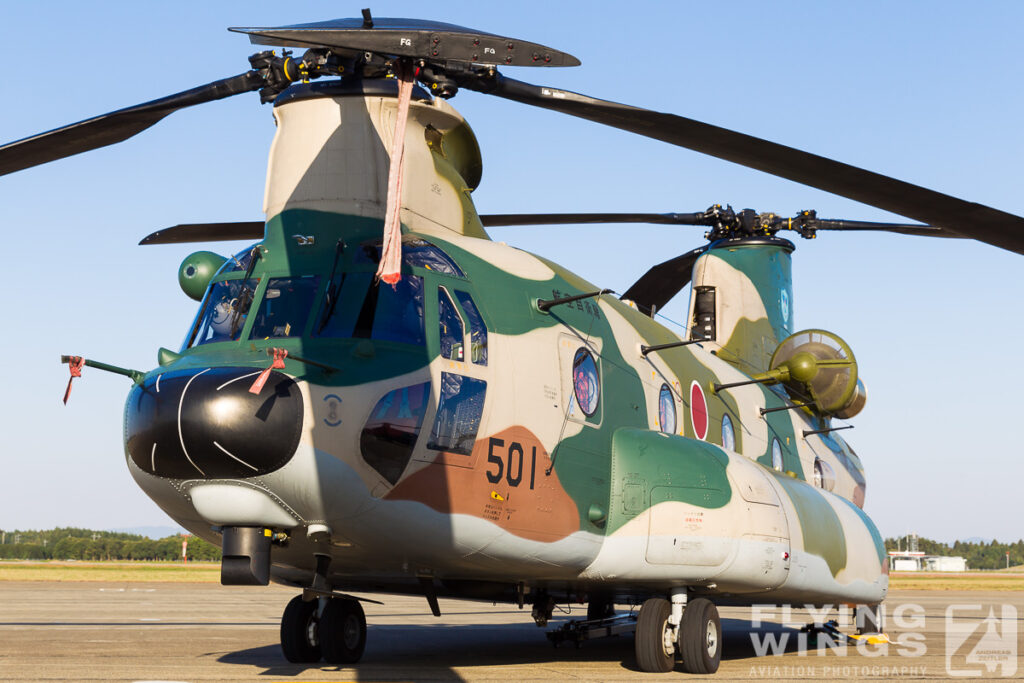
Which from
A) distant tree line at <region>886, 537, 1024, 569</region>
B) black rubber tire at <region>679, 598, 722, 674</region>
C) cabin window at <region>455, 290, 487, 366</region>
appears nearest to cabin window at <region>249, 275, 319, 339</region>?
cabin window at <region>455, 290, 487, 366</region>

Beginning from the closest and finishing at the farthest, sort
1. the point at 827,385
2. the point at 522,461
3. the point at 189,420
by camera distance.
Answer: the point at 189,420, the point at 522,461, the point at 827,385

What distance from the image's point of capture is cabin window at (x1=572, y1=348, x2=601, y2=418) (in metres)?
9.84

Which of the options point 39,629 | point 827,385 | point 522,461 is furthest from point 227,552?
point 827,385

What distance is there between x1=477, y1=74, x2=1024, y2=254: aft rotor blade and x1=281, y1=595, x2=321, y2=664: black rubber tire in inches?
221

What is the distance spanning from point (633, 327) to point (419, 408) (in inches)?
166

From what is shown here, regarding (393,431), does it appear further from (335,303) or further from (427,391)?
(335,303)

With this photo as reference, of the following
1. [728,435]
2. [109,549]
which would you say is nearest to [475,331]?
[728,435]

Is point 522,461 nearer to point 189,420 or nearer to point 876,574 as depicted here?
point 189,420

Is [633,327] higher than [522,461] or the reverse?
higher

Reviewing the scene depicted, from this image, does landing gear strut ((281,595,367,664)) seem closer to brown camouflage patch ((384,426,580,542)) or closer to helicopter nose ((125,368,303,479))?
brown camouflage patch ((384,426,580,542))

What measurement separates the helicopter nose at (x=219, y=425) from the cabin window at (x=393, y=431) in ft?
1.86

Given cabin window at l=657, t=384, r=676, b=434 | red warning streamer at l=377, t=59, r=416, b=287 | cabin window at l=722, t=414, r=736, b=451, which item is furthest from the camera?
cabin window at l=722, t=414, r=736, b=451

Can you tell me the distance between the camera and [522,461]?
8.92 meters

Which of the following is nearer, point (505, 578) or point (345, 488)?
point (345, 488)
